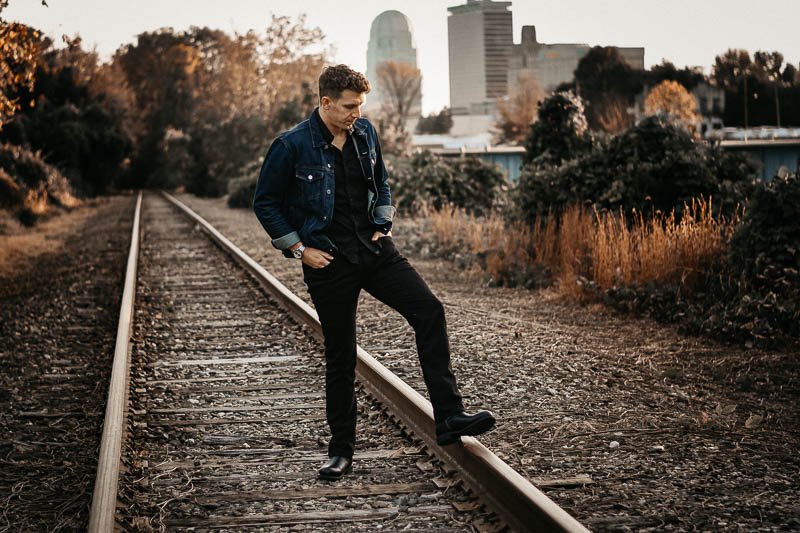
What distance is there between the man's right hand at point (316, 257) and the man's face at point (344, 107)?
1.87 feet

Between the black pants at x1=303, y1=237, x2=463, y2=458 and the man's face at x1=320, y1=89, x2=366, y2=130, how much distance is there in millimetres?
611

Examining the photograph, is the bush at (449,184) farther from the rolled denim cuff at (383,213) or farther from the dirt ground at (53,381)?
the rolled denim cuff at (383,213)

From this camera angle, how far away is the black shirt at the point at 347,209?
4.27 meters

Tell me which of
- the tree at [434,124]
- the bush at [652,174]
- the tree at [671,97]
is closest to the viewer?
the bush at [652,174]

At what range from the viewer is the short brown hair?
4.07m

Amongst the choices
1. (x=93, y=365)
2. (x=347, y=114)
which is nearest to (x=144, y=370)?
(x=93, y=365)

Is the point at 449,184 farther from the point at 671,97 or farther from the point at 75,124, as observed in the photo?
the point at 671,97

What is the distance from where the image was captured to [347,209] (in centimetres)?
429

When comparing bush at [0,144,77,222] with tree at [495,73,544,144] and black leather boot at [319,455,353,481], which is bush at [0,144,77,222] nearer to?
black leather boot at [319,455,353,481]

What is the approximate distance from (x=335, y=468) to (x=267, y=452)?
67cm

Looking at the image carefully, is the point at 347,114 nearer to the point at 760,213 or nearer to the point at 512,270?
the point at 760,213

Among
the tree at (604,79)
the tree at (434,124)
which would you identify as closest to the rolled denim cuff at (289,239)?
the tree at (604,79)

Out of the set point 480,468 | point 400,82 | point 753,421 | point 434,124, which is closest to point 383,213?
point 480,468

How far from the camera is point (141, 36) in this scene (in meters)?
81.5
